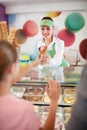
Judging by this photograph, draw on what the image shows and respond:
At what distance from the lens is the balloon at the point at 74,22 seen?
475cm

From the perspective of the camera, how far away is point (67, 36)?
4.95 metres

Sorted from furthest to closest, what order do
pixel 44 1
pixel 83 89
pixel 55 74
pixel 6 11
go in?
pixel 6 11 < pixel 44 1 < pixel 55 74 < pixel 83 89

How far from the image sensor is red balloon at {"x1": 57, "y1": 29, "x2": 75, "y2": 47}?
491cm

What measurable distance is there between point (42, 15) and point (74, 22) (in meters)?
0.72

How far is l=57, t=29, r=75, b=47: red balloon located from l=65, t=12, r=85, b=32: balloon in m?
0.10

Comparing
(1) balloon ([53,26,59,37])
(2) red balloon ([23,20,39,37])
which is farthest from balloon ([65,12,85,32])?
(2) red balloon ([23,20,39,37])

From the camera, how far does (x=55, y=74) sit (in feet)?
6.15

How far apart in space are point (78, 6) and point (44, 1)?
2.33 ft

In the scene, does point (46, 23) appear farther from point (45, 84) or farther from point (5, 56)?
point (5, 56)

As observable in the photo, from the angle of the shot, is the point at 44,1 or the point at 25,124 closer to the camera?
the point at 25,124

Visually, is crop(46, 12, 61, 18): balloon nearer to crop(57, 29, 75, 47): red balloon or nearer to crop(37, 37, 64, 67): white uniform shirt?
crop(57, 29, 75, 47): red balloon

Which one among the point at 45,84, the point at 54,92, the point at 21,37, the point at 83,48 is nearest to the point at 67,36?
the point at 83,48

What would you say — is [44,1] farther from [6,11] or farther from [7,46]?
[7,46]

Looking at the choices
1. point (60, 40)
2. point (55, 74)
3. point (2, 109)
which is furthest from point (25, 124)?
point (60, 40)
